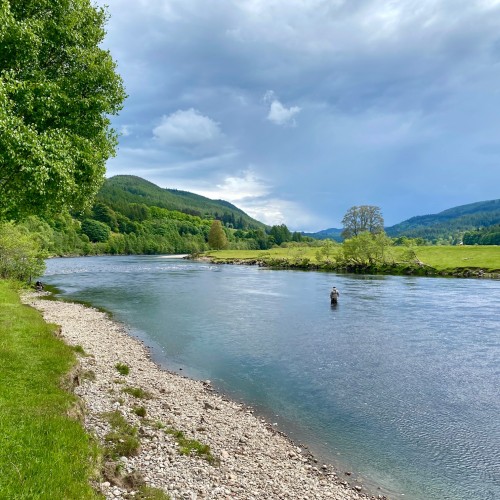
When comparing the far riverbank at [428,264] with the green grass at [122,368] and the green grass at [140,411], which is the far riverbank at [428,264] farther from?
the green grass at [140,411]

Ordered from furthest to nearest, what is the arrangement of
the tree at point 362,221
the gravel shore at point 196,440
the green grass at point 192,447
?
1. the tree at point 362,221
2. the green grass at point 192,447
3. the gravel shore at point 196,440

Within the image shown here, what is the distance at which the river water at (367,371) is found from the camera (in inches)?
536

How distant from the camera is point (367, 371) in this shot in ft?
75.6

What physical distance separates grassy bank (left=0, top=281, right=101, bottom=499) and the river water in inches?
336

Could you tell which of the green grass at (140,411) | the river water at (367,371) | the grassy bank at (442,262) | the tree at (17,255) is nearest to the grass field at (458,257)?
the grassy bank at (442,262)

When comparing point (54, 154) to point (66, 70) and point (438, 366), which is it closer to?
point (66, 70)

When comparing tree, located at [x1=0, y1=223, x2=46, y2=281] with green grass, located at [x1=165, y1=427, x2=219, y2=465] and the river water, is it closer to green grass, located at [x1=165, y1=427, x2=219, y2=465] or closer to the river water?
the river water

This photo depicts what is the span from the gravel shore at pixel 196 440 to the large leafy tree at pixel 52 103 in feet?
28.8

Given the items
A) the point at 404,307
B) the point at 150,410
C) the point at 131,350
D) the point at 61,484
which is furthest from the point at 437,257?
the point at 61,484

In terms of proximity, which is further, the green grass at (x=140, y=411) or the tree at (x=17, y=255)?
the tree at (x=17, y=255)

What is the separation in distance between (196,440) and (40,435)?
561cm

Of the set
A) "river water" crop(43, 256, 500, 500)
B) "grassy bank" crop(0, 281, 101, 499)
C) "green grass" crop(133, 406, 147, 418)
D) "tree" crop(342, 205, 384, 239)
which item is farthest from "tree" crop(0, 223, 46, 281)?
"tree" crop(342, 205, 384, 239)

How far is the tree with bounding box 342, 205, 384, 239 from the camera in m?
162

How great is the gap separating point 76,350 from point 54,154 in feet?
44.2
